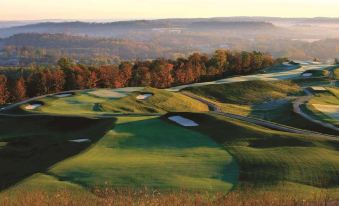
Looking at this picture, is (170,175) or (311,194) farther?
(170,175)

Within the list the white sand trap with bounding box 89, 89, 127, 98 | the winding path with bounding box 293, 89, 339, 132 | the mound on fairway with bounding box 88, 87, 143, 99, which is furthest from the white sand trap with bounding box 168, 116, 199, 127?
the white sand trap with bounding box 89, 89, 127, 98

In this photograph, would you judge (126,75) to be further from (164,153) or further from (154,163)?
(154,163)

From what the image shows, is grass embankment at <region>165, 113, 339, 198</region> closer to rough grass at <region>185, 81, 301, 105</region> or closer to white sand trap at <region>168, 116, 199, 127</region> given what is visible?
white sand trap at <region>168, 116, 199, 127</region>

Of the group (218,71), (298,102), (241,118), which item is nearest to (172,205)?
(241,118)

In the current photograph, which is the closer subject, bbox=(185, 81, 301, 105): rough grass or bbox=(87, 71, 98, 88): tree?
bbox=(185, 81, 301, 105): rough grass

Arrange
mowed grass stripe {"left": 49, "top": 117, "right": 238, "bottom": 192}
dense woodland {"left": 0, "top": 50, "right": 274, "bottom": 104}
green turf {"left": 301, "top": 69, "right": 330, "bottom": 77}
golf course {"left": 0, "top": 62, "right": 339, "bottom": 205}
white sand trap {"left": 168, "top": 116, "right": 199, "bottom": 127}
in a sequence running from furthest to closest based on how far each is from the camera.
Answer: dense woodland {"left": 0, "top": 50, "right": 274, "bottom": 104}, green turf {"left": 301, "top": 69, "right": 330, "bottom": 77}, white sand trap {"left": 168, "top": 116, "right": 199, "bottom": 127}, mowed grass stripe {"left": 49, "top": 117, "right": 238, "bottom": 192}, golf course {"left": 0, "top": 62, "right": 339, "bottom": 205}

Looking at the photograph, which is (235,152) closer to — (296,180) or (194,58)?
(296,180)

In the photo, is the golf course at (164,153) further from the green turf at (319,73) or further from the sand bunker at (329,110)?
the green turf at (319,73)
